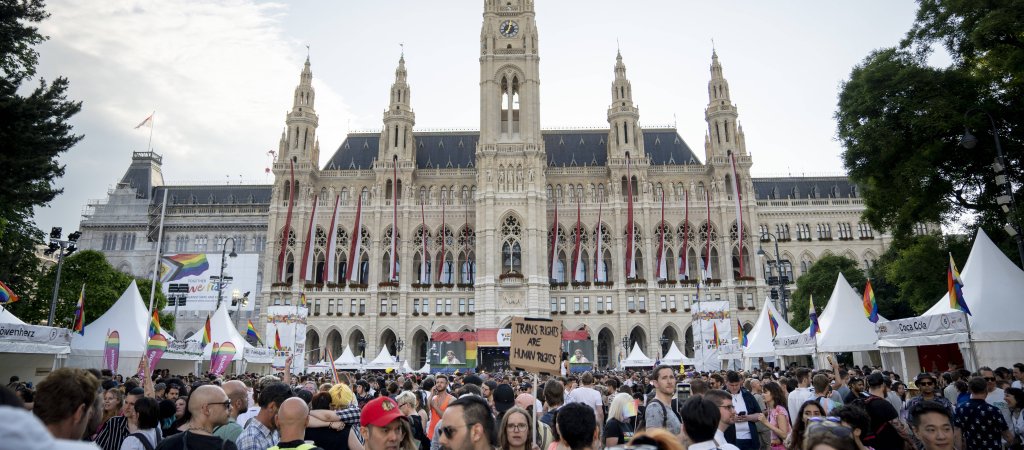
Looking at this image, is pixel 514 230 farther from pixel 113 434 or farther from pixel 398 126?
pixel 113 434

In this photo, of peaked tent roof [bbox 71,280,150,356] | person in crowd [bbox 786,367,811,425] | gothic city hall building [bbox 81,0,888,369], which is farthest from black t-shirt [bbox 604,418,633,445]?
gothic city hall building [bbox 81,0,888,369]

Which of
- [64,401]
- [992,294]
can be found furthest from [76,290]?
[992,294]

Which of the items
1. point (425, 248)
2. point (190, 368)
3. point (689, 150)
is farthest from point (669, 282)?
point (190, 368)

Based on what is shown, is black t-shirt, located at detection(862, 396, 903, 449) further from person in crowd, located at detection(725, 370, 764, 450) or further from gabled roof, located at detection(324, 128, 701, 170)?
gabled roof, located at detection(324, 128, 701, 170)

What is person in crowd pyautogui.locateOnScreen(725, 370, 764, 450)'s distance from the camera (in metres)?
7.09

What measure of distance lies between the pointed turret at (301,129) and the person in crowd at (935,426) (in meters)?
58.0

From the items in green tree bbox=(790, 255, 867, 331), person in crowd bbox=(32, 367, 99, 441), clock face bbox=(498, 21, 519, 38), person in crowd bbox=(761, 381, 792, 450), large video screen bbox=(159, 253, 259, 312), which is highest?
clock face bbox=(498, 21, 519, 38)

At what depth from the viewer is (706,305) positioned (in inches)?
1565

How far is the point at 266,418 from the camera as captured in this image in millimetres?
5781

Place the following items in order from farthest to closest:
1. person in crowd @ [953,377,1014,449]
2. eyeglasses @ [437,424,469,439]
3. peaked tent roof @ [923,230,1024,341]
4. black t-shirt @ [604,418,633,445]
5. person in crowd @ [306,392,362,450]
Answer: peaked tent roof @ [923,230,1024,341], person in crowd @ [953,377,1014,449], black t-shirt @ [604,418,633,445], person in crowd @ [306,392,362,450], eyeglasses @ [437,424,469,439]

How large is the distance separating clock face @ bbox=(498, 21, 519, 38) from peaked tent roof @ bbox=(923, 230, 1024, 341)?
1938 inches

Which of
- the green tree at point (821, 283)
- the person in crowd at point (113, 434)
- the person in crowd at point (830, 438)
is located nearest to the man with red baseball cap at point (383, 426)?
the person in crowd at point (830, 438)

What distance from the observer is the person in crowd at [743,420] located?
23.3ft

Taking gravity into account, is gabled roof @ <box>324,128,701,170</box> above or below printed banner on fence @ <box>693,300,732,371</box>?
above
